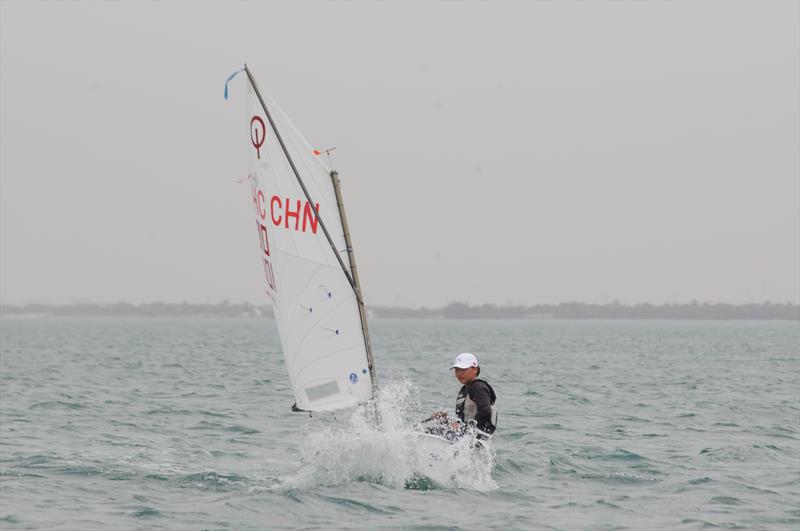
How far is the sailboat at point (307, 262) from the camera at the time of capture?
1291cm

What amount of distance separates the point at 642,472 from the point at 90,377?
26359 mm

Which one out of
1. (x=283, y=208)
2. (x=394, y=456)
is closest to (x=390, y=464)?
(x=394, y=456)

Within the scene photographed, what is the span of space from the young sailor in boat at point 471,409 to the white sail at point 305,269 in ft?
3.89

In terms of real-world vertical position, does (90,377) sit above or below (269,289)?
below

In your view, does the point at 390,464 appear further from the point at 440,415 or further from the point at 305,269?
the point at 305,269

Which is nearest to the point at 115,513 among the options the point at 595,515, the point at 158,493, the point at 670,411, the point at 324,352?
the point at 158,493

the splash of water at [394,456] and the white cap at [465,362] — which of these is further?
the splash of water at [394,456]

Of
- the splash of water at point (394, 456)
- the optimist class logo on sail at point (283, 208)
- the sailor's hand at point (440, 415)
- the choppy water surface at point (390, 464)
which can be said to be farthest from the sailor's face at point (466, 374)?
the optimist class logo on sail at point (283, 208)

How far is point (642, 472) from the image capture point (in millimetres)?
15539

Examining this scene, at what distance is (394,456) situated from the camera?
44.8 feet

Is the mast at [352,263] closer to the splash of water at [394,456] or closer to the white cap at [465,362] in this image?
the splash of water at [394,456]

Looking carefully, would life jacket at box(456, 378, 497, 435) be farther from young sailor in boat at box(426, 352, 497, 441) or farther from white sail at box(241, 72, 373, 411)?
white sail at box(241, 72, 373, 411)

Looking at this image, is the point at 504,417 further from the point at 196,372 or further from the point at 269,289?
the point at 196,372

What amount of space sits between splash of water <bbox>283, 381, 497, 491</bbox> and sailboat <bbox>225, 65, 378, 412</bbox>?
395 millimetres
